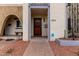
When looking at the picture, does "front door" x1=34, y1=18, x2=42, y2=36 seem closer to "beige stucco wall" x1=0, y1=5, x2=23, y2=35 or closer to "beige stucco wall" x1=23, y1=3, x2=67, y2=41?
"beige stucco wall" x1=0, y1=5, x2=23, y2=35

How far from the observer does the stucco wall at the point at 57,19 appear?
1678 cm

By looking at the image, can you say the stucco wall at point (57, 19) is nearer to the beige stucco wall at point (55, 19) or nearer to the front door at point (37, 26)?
the beige stucco wall at point (55, 19)

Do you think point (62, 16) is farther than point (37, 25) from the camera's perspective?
No

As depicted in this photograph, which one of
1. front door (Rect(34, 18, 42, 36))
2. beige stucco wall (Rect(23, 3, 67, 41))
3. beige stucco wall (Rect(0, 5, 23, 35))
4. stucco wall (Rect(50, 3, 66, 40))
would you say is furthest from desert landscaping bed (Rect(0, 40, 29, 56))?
front door (Rect(34, 18, 42, 36))

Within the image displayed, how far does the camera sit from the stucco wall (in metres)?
16.8

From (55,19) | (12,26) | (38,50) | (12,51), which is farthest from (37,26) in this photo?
(12,51)

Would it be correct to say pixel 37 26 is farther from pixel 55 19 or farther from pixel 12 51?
pixel 12 51

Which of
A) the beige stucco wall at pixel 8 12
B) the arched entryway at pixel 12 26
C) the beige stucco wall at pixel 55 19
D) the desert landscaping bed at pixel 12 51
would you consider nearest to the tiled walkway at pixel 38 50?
the desert landscaping bed at pixel 12 51

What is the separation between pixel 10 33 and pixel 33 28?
2.83 meters

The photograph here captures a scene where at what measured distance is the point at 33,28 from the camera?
2186 cm

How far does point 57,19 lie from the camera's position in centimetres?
1684

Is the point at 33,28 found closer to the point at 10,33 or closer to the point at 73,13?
the point at 10,33

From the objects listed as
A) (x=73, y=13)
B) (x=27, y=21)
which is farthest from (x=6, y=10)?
(x=73, y=13)

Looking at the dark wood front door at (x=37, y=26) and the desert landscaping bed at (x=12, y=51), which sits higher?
the dark wood front door at (x=37, y=26)
